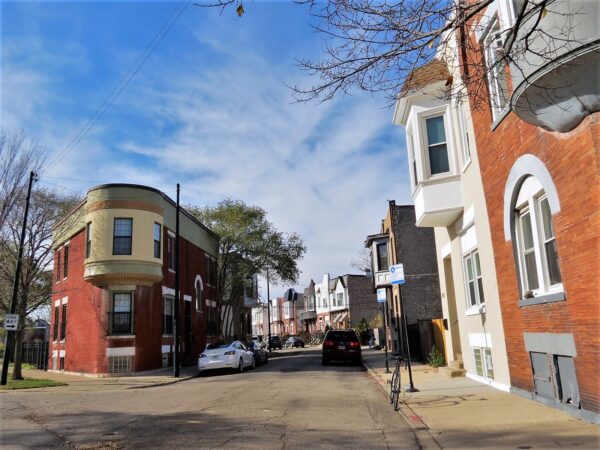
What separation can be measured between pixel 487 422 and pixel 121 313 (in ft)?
58.5

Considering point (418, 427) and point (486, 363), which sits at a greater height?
point (486, 363)

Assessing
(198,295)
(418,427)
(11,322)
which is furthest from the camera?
(198,295)

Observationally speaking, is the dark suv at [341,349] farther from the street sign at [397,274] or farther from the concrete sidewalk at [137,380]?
the street sign at [397,274]

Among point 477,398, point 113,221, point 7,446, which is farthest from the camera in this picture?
point 113,221

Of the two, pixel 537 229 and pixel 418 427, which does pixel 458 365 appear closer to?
pixel 537 229

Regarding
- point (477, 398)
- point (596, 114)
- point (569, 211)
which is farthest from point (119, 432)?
point (596, 114)

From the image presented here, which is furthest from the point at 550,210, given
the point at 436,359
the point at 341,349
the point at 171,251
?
the point at 171,251

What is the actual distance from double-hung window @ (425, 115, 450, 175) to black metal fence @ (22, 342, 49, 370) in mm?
23860

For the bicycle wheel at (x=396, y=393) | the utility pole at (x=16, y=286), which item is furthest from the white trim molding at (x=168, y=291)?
the bicycle wheel at (x=396, y=393)

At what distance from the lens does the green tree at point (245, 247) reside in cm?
3547

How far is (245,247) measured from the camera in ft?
117

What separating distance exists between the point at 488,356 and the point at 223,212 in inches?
1007

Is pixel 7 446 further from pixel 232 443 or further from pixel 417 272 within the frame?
pixel 417 272

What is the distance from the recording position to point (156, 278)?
22.9m
